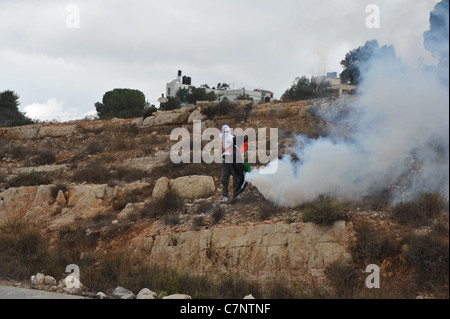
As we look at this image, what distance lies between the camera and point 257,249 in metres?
9.30

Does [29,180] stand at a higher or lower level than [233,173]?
lower

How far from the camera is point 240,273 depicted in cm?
902

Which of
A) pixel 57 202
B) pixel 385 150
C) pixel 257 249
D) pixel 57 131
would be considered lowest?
pixel 257 249

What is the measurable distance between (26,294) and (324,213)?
18.5 feet

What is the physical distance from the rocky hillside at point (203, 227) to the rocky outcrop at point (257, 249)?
22 mm

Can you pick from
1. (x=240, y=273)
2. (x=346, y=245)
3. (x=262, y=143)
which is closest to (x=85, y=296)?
(x=240, y=273)

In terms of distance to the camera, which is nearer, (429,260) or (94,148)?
(429,260)

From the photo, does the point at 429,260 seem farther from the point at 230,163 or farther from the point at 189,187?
the point at 189,187

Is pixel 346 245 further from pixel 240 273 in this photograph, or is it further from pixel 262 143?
pixel 262 143

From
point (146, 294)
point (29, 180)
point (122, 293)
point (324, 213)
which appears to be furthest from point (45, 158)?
point (324, 213)

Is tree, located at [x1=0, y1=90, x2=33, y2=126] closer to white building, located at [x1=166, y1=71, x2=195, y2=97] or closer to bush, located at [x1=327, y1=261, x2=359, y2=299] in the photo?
white building, located at [x1=166, y1=71, x2=195, y2=97]

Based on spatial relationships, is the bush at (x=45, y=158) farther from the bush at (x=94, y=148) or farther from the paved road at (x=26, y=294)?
the paved road at (x=26, y=294)

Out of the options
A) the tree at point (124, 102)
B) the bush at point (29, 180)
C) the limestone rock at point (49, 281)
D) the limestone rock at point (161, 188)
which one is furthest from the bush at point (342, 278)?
the tree at point (124, 102)
